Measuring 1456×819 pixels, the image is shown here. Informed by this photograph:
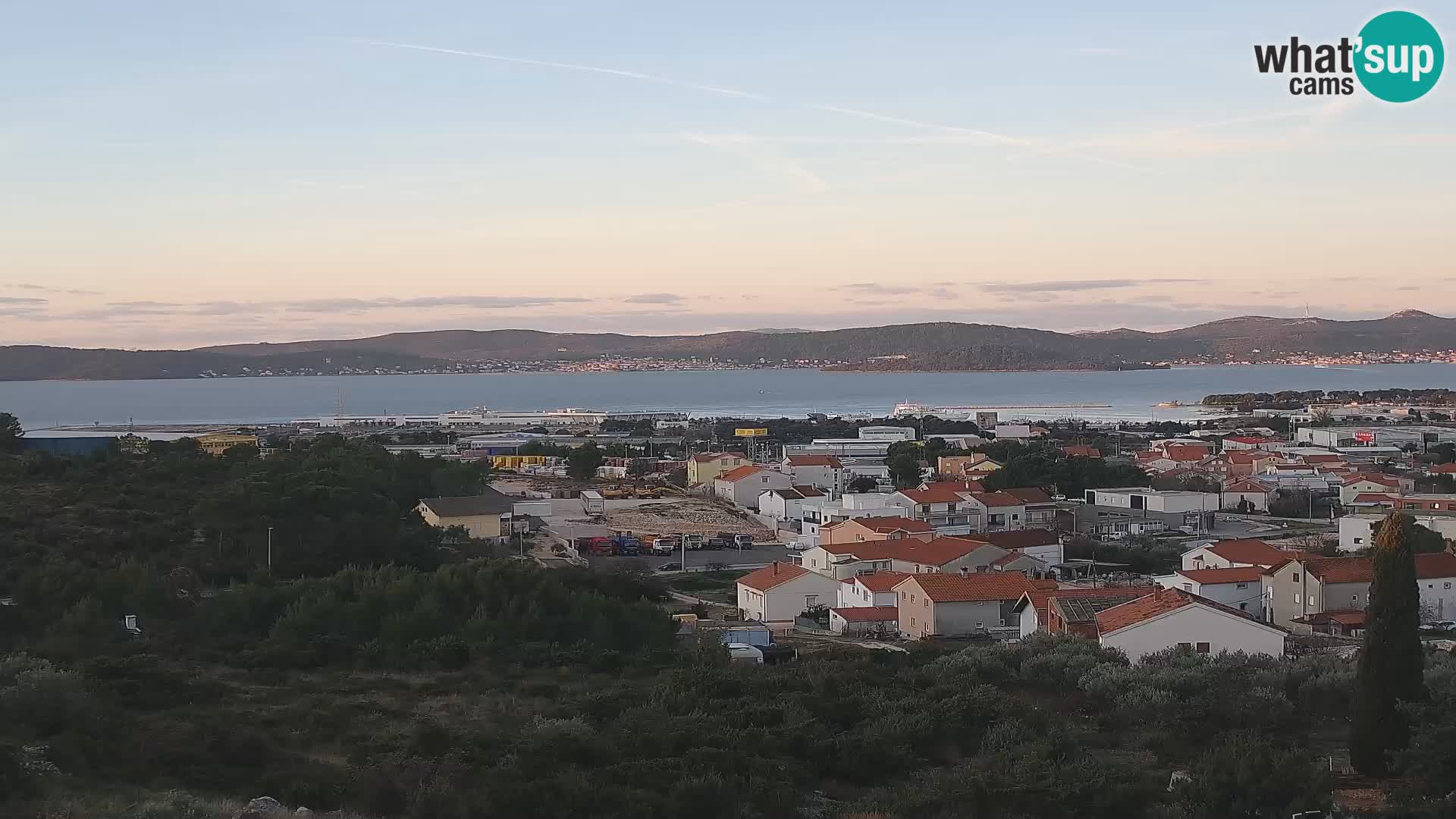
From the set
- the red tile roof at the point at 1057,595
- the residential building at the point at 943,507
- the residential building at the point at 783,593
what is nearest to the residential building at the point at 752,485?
the residential building at the point at 943,507

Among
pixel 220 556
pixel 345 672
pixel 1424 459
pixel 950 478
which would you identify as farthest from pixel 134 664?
pixel 1424 459

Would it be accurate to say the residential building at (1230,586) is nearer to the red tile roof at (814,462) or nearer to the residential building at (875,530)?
the residential building at (875,530)

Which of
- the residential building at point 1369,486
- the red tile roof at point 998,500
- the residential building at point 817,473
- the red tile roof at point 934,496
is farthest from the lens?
the residential building at point 817,473

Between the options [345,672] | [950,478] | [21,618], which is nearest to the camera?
[345,672]

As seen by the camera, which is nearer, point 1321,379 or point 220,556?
point 220,556

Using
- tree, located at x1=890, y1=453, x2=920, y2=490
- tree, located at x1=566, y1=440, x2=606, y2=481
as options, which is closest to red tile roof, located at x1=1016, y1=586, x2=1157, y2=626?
tree, located at x1=890, y1=453, x2=920, y2=490

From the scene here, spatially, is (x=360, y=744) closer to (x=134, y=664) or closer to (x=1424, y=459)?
(x=134, y=664)
